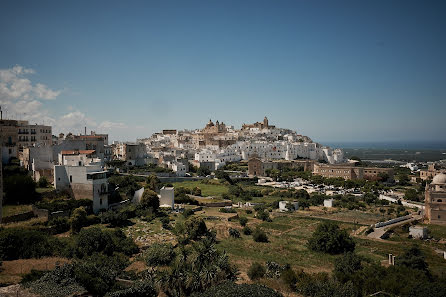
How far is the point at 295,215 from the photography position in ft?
107

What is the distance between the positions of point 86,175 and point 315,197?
953 inches

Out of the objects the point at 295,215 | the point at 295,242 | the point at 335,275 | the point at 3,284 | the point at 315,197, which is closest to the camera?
the point at 3,284

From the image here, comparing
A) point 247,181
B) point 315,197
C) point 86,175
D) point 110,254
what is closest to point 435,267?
point 110,254

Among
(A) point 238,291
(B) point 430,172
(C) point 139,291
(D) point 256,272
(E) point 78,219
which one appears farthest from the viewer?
(B) point 430,172

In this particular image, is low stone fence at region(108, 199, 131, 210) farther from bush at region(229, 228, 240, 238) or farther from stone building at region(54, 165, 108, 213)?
bush at region(229, 228, 240, 238)

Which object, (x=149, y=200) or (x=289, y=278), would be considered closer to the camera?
(x=289, y=278)

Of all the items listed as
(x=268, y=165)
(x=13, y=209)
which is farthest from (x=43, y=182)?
(x=268, y=165)

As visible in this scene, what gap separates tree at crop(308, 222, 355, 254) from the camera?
22016 mm

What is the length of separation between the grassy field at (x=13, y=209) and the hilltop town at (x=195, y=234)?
106 mm

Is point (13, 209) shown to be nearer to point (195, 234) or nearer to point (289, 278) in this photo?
point (195, 234)

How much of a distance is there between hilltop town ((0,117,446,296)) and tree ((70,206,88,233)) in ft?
0.28

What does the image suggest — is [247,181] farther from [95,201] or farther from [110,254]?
[110,254]

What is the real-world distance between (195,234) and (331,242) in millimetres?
8347

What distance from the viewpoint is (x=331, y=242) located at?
21.9 meters
